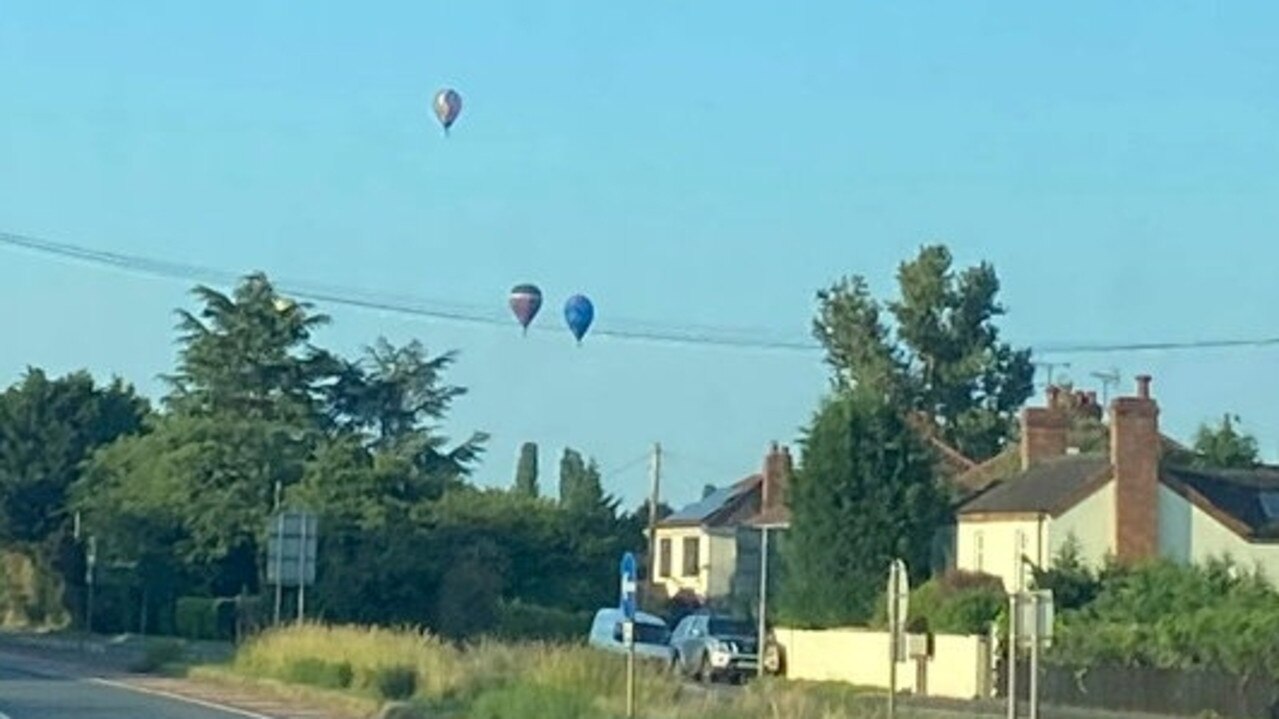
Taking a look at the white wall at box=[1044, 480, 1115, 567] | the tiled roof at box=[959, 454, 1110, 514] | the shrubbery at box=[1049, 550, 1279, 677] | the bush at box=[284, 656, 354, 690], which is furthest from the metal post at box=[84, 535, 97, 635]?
the bush at box=[284, 656, 354, 690]

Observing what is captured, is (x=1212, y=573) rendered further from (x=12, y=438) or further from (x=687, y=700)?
(x=12, y=438)

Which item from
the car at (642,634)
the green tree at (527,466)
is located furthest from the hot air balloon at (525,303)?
the green tree at (527,466)

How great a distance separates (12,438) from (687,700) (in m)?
71.0

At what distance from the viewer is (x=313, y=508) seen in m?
83.6

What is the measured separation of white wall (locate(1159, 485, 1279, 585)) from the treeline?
66.8ft

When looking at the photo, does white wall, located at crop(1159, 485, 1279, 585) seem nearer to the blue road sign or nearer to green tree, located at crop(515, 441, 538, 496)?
the blue road sign

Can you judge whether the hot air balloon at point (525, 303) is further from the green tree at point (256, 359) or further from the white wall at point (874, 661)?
the green tree at point (256, 359)

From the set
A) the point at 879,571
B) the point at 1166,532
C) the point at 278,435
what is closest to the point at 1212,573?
the point at 1166,532

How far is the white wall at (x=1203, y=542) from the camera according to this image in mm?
73812

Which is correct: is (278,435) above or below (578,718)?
above

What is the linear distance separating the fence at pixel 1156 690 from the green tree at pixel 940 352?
5544cm

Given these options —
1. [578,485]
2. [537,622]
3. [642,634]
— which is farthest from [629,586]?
[578,485]

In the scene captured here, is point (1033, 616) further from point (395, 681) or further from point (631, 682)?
point (395, 681)

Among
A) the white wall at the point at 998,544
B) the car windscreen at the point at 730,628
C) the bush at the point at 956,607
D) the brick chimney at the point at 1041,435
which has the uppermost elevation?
the brick chimney at the point at 1041,435
